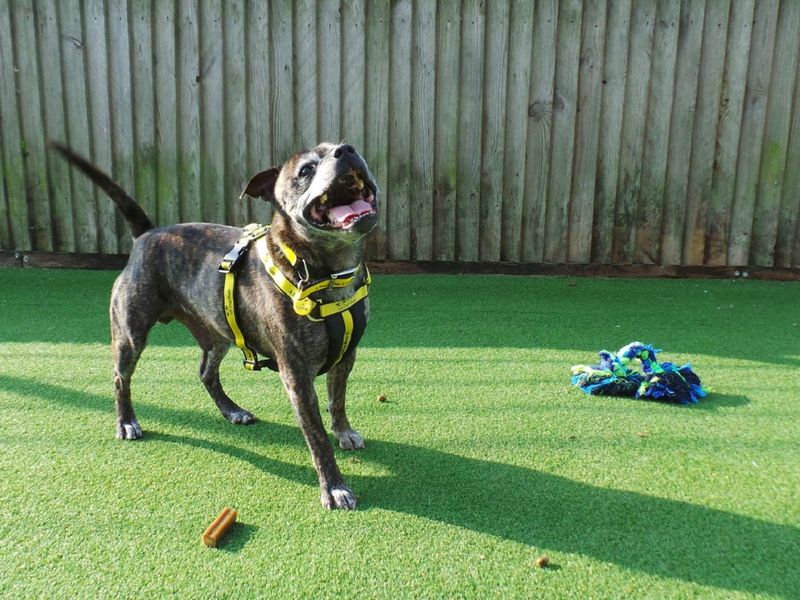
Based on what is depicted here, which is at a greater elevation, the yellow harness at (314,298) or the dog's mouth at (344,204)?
the dog's mouth at (344,204)

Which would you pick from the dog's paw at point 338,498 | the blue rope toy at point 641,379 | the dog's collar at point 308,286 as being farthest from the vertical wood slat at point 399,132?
the dog's paw at point 338,498

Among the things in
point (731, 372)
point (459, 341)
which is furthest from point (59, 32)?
point (731, 372)

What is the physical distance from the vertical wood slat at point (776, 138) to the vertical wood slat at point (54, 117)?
5.76m

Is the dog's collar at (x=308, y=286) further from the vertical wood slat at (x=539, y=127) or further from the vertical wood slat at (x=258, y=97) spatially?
the vertical wood slat at (x=539, y=127)

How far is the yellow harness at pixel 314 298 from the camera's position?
242 centimetres

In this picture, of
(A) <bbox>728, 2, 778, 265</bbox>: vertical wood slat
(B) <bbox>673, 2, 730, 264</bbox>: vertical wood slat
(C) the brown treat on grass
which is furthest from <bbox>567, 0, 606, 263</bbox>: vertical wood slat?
(C) the brown treat on grass

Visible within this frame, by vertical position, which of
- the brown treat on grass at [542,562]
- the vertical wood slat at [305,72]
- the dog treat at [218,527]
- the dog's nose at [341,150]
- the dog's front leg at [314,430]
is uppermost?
the vertical wood slat at [305,72]

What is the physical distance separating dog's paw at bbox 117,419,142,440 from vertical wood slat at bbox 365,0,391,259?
3.00m

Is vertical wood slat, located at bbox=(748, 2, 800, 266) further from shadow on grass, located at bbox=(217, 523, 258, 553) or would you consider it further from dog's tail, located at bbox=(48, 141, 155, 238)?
shadow on grass, located at bbox=(217, 523, 258, 553)

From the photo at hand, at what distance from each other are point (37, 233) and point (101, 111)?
3.82 feet

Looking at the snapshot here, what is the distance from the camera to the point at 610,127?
216 inches

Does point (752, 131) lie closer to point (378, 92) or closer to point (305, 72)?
point (378, 92)

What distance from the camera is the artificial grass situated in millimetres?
1989

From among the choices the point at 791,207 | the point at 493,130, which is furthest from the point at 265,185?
the point at 791,207
